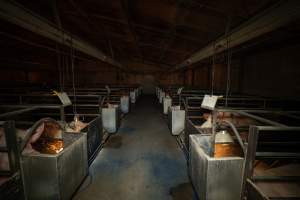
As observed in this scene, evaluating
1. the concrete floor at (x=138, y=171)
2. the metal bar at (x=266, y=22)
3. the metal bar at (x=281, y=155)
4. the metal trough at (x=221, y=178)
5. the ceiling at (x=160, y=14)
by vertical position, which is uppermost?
the ceiling at (x=160, y=14)

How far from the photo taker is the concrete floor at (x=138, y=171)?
2117mm

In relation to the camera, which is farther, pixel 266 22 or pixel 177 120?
pixel 177 120

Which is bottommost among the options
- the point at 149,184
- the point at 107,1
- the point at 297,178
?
the point at 149,184

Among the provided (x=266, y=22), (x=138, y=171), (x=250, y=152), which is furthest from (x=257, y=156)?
(x=138, y=171)

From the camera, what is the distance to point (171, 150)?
3.41m

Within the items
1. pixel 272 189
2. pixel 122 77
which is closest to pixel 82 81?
pixel 122 77

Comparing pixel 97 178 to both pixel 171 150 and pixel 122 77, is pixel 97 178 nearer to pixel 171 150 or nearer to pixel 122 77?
pixel 171 150

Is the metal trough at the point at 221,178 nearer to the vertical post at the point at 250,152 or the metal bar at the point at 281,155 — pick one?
the vertical post at the point at 250,152

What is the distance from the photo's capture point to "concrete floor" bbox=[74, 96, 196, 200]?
2117 millimetres

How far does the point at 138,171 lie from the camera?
2.63 meters

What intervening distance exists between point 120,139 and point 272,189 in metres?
3.10

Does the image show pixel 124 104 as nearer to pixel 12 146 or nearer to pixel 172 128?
pixel 172 128

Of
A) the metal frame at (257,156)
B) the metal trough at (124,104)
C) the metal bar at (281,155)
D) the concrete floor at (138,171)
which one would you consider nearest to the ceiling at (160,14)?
the metal frame at (257,156)

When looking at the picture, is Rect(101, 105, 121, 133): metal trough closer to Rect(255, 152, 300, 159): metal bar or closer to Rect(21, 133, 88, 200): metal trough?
Rect(21, 133, 88, 200): metal trough
